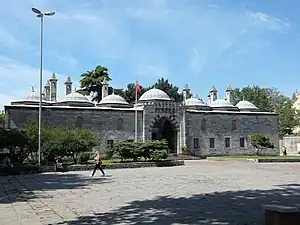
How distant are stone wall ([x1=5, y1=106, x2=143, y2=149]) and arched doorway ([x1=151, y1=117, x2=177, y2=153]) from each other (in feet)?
7.75

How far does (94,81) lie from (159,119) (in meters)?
22.9

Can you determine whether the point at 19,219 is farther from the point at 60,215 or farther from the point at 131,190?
the point at 131,190

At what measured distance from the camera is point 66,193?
14.1 meters

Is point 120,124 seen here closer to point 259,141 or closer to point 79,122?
point 79,122

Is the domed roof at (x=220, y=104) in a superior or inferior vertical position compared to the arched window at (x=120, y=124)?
superior

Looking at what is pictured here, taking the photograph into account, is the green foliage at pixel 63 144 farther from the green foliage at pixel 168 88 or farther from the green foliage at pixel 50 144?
the green foliage at pixel 168 88

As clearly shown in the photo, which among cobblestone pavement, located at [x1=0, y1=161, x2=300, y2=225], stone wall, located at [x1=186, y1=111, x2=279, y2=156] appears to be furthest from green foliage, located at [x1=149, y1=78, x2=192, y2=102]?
cobblestone pavement, located at [x1=0, y1=161, x2=300, y2=225]

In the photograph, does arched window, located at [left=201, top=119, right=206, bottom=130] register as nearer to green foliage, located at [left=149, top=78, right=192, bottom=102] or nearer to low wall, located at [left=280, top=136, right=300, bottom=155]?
low wall, located at [left=280, top=136, right=300, bottom=155]

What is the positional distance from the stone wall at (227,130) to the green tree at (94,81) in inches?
881

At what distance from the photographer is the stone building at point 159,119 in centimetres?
4056

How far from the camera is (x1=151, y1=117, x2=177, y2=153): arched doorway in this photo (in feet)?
148

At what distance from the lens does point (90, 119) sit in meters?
41.5

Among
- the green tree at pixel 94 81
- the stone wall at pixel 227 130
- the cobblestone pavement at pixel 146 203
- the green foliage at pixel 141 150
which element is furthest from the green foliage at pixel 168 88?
the cobblestone pavement at pixel 146 203

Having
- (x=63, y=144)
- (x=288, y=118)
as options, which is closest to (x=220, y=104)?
(x=288, y=118)
